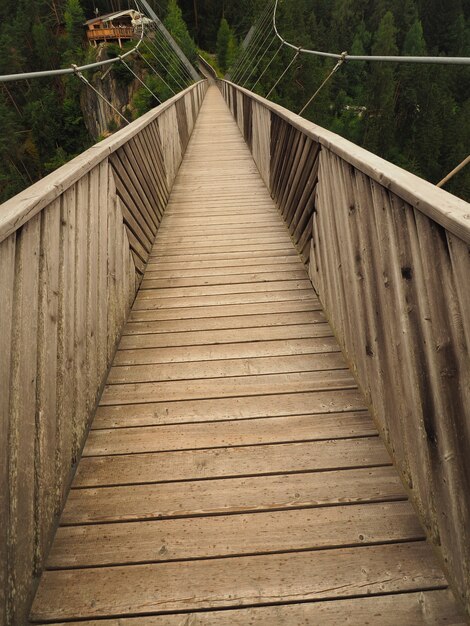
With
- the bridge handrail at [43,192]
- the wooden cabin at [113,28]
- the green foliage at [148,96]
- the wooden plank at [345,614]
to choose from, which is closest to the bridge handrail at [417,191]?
the wooden plank at [345,614]

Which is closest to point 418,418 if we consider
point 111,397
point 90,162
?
point 111,397

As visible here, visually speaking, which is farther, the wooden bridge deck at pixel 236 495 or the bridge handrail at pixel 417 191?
the wooden bridge deck at pixel 236 495

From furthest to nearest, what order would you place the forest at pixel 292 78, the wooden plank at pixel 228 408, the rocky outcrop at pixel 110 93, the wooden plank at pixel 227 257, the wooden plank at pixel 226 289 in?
1. the forest at pixel 292 78
2. the rocky outcrop at pixel 110 93
3. the wooden plank at pixel 227 257
4. the wooden plank at pixel 226 289
5. the wooden plank at pixel 228 408

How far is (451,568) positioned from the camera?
1331 millimetres

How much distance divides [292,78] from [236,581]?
156ft

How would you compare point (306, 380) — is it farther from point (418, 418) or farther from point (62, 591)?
point (62, 591)

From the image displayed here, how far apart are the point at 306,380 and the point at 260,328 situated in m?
0.56

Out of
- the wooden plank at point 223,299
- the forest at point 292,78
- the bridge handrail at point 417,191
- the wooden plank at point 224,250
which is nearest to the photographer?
the bridge handrail at point 417,191

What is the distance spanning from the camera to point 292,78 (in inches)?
1641

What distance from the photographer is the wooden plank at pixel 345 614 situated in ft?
4.25

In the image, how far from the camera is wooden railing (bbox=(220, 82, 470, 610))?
48.1 inches

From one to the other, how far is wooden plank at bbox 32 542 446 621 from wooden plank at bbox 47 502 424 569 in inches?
1.2

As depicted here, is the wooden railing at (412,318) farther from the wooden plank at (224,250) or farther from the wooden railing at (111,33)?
the wooden railing at (111,33)

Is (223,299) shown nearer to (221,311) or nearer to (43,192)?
(221,311)
